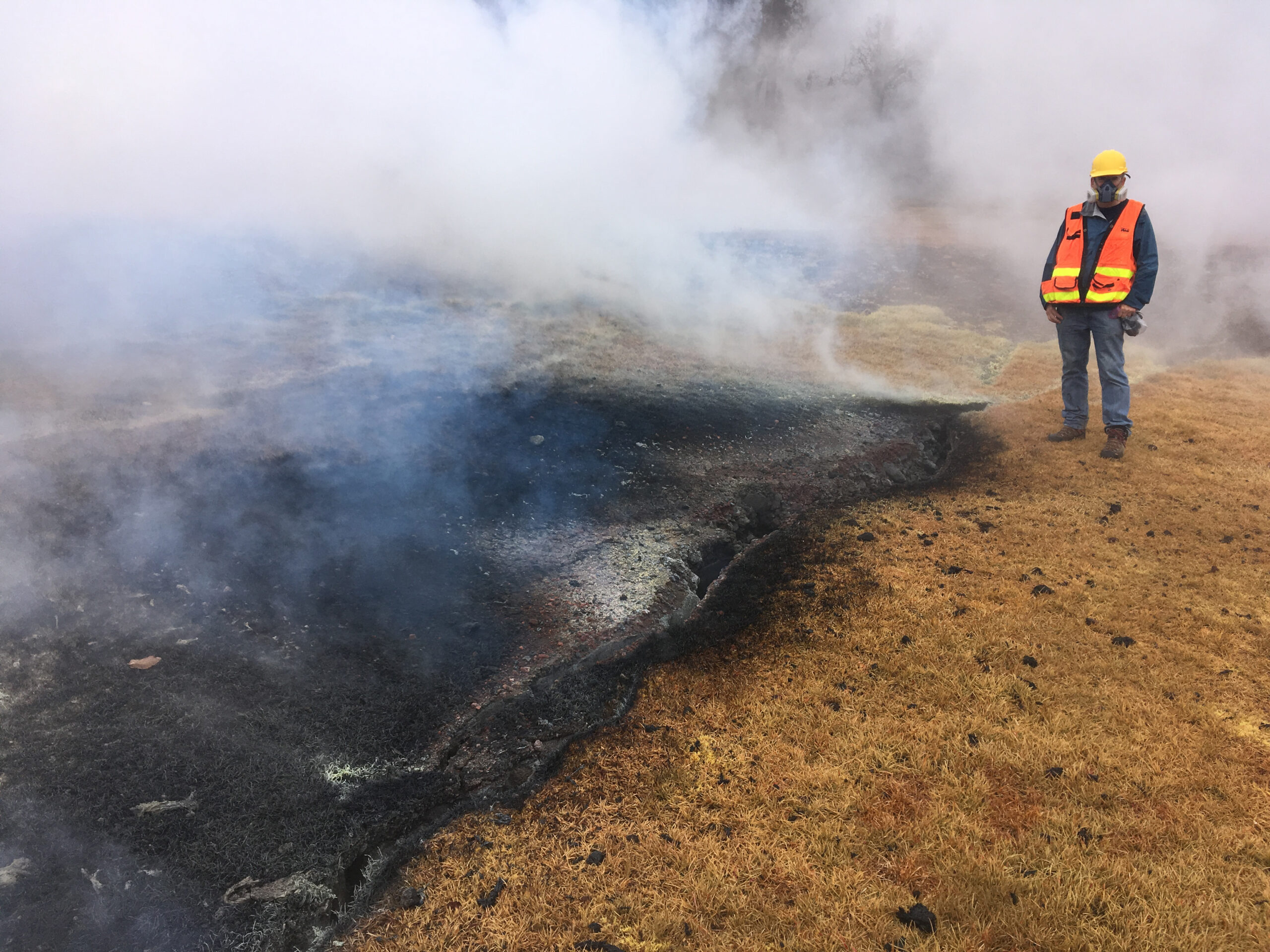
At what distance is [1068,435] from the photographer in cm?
615

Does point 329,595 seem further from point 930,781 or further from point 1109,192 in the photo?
point 1109,192

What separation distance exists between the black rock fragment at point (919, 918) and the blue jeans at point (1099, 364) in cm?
483

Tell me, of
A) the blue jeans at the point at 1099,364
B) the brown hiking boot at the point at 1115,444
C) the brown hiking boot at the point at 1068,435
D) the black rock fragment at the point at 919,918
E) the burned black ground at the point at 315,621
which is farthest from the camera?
the brown hiking boot at the point at 1068,435

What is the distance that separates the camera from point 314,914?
238 centimetres

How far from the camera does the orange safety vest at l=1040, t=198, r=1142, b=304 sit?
208 inches

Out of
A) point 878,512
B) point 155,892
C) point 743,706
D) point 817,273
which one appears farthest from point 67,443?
point 817,273

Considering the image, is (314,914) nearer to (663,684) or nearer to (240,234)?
(663,684)

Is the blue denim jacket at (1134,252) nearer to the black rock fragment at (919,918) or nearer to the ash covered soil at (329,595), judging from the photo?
the ash covered soil at (329,595)

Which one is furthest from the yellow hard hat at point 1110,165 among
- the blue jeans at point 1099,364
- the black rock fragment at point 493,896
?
the black rock fragment at point 493,896

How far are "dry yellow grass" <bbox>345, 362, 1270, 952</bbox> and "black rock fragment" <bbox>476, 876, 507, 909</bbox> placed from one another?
0.06 feet

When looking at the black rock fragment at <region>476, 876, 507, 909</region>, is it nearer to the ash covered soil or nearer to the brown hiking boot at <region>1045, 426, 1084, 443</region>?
the ash covered soil

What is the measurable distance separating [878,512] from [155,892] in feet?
14.6

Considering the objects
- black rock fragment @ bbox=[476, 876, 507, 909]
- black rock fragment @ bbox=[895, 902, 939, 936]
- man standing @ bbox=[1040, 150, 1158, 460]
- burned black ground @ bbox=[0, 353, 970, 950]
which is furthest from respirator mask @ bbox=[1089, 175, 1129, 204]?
black rock fragment @ bbox=[476, 876, 507, 909]

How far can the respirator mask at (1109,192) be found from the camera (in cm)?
525
